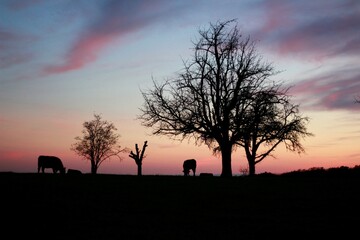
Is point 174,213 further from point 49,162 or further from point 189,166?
point 189,166

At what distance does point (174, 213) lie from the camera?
11.4 meters

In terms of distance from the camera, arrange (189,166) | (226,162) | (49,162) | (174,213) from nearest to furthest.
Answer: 1. (174,213)
2. (226,162)
3. (49,162)
4. (189,166)

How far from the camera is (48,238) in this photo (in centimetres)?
834

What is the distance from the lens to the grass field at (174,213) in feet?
29.3

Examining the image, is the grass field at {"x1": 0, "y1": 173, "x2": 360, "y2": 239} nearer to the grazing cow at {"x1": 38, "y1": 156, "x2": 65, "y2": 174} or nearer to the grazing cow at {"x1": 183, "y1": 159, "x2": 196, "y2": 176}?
the grazing cow at {"x1": 38, "y1": 156, "x2": 65, "y2": 174}

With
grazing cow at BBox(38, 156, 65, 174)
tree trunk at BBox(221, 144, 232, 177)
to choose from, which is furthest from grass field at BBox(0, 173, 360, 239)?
grazing cow at BBox(38, 156, 65, 174)

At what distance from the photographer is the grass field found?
29.3 ft

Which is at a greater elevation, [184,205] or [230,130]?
[230,130]

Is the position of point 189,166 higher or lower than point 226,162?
lower

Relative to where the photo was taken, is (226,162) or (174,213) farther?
(226,162)

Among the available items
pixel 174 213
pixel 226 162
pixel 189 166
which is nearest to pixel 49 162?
pixel 189 166

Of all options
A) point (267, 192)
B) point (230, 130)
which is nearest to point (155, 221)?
point (267, 192)

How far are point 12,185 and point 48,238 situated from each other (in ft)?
30.6

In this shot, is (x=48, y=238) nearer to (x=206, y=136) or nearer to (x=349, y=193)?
(x=349, y=193)
